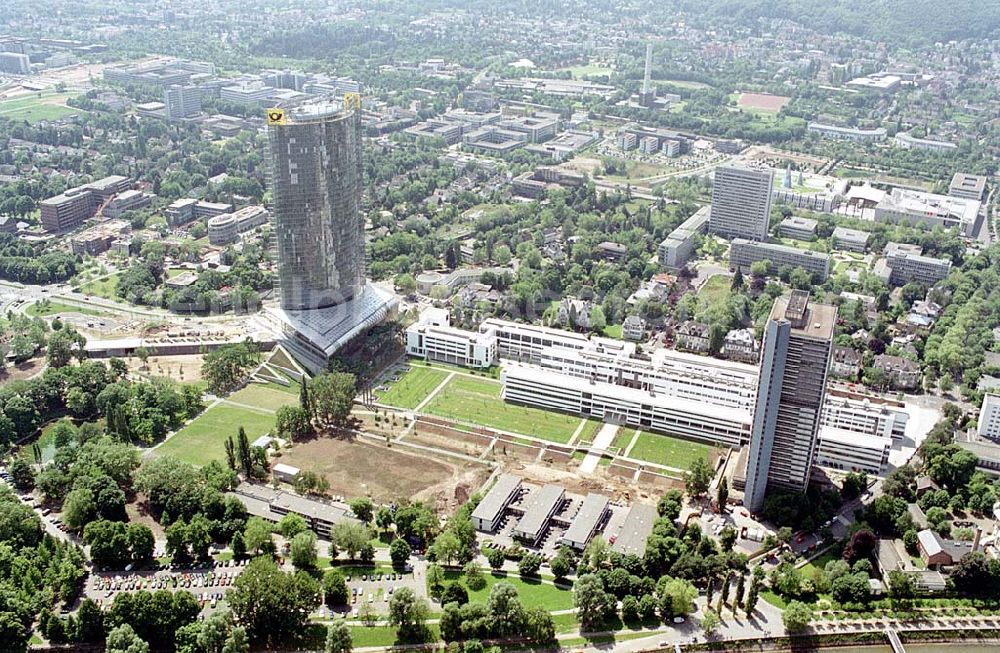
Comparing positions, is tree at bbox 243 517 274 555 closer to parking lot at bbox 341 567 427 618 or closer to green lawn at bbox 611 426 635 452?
parking lot at bbox 341 567 427 618

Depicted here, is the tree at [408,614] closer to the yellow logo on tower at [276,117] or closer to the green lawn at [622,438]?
the green lawn at [622,438]

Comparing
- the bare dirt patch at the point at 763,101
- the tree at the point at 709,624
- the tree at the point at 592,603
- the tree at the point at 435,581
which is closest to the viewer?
the tree at the point at 709,624

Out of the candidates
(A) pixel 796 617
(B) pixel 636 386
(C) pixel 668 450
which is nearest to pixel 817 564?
(A) pixel 796 617

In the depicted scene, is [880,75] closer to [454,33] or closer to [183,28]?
[454,33]

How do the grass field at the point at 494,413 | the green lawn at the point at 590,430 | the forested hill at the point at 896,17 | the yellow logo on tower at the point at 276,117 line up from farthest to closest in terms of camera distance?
the forested hill at the point at 896,17, the yellow logo on tower at the point at 276,117, the grass field at the point at 494,413, the green lawn at the point at 590,430

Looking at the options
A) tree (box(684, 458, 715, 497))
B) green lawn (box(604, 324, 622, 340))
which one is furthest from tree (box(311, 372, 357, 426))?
green lawn (box(604, 324, 622, 340))

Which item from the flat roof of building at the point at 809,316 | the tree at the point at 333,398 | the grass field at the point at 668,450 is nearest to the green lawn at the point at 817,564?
the grass field at the point at 668,450

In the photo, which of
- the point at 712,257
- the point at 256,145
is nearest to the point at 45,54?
the point at 256,145

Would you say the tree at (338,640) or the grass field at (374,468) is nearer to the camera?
the tree at (338,640)
